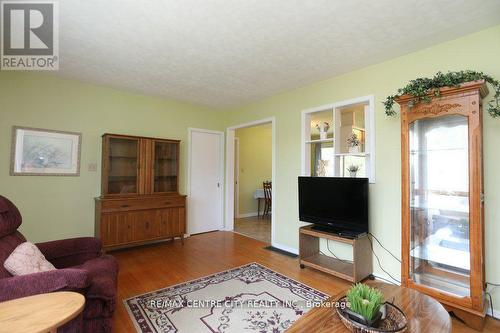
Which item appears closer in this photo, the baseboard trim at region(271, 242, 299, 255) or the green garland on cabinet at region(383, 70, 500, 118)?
the green garland on cabinet at region(383, 70, 500, 118)

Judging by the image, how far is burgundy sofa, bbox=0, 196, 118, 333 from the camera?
4.63 feet

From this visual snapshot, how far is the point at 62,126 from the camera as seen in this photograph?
11.3 feet

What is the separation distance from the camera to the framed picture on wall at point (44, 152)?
315 cm

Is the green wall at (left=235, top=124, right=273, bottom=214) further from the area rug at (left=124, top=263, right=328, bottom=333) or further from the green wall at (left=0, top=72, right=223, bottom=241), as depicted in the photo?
the area rug at (left=124, top=263, right=328, bottom=333)

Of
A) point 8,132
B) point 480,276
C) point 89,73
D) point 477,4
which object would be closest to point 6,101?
point 8,132

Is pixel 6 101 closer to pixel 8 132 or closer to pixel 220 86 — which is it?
pixel 8 132

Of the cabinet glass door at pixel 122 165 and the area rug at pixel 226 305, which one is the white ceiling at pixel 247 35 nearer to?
the cabinet glass door at pixel 122 165

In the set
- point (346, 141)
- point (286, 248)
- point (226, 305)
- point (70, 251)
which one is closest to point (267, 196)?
point (286, 248)

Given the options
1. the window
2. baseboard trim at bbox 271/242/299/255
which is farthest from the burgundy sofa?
the window

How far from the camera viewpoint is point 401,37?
2350 mm

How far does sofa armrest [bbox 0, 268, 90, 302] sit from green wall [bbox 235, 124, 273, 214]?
507 centimetres

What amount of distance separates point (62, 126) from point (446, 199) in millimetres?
4634

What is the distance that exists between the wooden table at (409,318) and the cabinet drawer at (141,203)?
9.88 ft

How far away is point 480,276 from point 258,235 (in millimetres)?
3299
